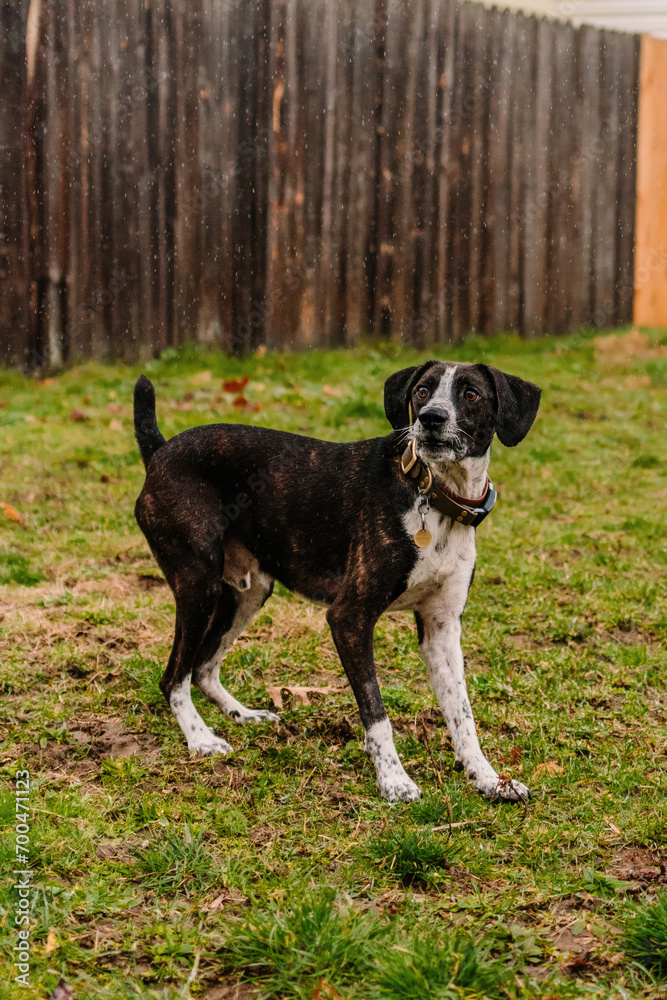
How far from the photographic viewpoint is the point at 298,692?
4.31m

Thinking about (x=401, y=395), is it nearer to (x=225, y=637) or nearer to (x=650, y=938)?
(x=225, y=637)

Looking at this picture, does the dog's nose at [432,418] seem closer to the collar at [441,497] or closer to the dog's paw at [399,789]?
the collar at [441,497]

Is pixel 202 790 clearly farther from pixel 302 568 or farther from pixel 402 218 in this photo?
pixel 402 218

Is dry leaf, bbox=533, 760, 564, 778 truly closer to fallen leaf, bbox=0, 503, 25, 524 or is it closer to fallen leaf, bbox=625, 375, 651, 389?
fallen leaf, bbox=0, 503, 25, 524

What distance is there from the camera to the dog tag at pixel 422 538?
3553mm

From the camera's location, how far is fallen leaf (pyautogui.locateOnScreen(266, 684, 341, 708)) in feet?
14.0

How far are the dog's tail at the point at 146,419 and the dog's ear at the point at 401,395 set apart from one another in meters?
0.98

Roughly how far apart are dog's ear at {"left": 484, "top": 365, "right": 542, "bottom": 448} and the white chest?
1.19 ft

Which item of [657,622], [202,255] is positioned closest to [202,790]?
[657,622]

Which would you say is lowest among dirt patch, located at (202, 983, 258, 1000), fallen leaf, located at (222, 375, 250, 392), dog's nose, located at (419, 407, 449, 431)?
dirt patch, located at (202, 983, 258, 1000)

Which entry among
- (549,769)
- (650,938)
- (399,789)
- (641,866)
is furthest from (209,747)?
(650,938)

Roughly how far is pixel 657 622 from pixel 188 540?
8.07 ft

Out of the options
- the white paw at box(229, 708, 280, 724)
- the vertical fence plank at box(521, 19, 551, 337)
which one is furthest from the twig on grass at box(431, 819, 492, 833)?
the vertical fence plank at box(521, 19, 551, 337)

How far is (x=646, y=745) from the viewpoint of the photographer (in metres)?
3.84
